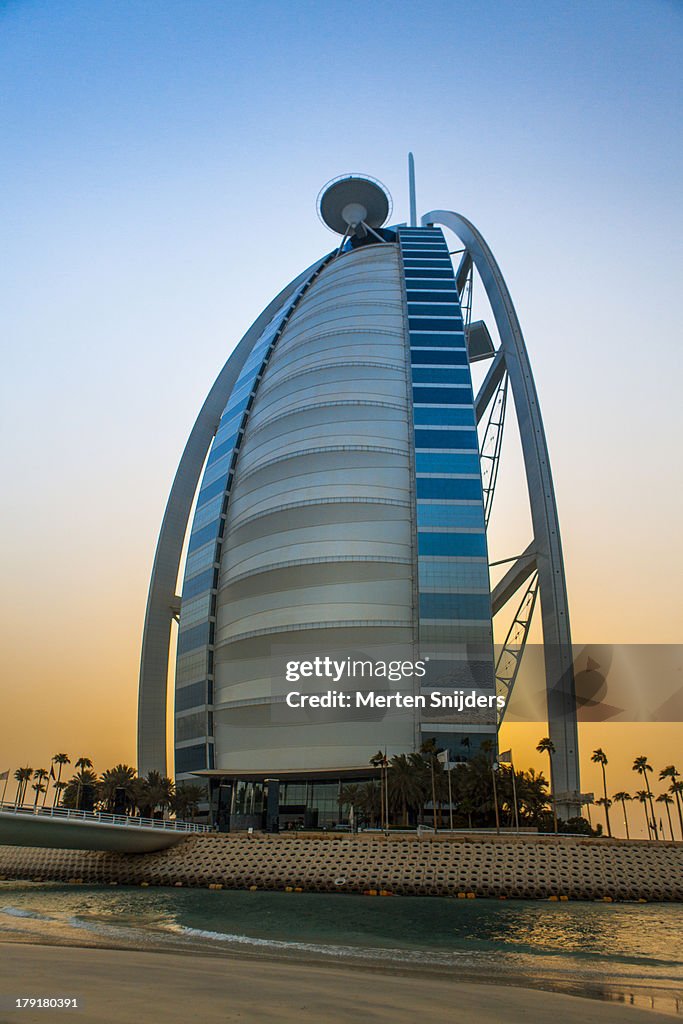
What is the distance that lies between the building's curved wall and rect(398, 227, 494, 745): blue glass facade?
2.58m

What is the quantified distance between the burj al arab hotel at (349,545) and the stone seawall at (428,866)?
80.6 feet

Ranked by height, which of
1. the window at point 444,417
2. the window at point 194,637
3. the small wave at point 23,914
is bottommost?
the small wave at point 23,914

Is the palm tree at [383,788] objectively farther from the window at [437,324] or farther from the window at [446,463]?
the window at [437,324]

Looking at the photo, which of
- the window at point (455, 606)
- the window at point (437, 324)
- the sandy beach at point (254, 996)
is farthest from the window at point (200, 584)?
the sandy beach at point (254, 996)

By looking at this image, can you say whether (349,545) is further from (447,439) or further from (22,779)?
(22,779)

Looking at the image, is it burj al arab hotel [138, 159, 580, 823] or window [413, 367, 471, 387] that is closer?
burj al arab hotel [138, 159, 580, 823]

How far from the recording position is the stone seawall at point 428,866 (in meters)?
49.9

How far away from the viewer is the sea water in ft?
72.1

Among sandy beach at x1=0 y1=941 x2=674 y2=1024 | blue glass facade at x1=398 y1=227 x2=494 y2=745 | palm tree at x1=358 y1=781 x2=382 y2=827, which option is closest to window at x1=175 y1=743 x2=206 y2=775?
palm tree at x1=358 y1=781 x2=382 y2=827

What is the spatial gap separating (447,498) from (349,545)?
1287cm

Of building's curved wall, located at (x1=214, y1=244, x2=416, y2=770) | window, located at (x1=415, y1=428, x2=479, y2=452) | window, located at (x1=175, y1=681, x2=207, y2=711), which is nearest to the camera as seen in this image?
building's curved wall, located at (x1=214, y1=244, x2=416, y2=770)

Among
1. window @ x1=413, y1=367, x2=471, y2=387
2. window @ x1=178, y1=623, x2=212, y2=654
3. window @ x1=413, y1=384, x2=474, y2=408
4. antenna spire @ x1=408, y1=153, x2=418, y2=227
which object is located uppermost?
antenna spire @ x1=408, y1=153, x2=418, y2=227

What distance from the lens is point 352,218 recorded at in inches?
5507

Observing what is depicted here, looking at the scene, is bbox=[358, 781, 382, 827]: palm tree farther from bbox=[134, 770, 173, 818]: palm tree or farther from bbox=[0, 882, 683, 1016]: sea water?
bbox=[0, 882, 683, 1016]: sea water
